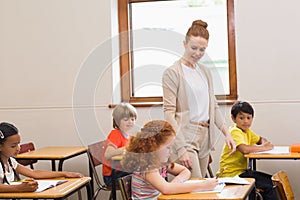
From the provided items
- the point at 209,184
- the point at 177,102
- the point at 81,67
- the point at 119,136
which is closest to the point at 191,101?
the point at 177,102

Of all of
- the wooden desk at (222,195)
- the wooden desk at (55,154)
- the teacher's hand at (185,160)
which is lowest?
the wooden desk at (55,154)

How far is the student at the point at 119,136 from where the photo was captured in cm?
422

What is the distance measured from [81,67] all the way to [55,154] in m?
0.81

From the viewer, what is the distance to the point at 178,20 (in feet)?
17.4

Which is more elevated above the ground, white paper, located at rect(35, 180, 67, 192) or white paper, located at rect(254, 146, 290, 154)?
white paper, located at rect(35, 180, 67, 192)

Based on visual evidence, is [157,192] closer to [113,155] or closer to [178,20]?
[113,155]

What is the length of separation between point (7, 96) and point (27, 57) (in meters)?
0.42

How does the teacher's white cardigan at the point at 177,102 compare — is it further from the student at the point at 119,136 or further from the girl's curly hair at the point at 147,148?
the student at the point at 119,136

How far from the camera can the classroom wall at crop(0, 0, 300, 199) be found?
5.00 meters

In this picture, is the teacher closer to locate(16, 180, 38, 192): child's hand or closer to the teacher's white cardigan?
the teacher's white cardigan

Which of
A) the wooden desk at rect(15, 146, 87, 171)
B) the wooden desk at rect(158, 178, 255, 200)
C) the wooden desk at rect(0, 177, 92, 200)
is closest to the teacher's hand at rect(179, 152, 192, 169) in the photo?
the wooden desk at rect(158, 178, 255, 200)

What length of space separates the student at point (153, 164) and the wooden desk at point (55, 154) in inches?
58.7

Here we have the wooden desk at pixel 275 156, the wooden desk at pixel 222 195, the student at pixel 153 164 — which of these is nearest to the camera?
the wooden desk at pixel 222 195

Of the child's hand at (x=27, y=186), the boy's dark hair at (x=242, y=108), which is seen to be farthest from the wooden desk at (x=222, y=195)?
the boy's dark hair at (x=242, y=108)
